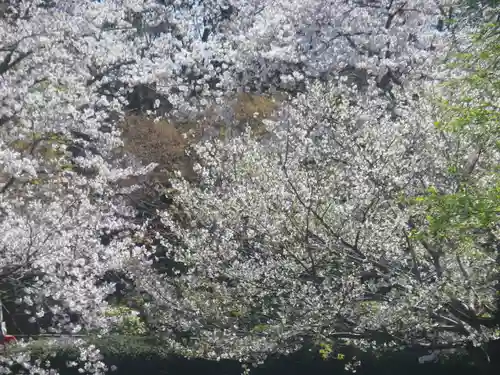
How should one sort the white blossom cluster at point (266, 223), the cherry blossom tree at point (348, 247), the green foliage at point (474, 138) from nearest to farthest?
the green foliage at point (474, 138) < the cherry blossom tree at point (348, 247) < the white blossom cluster at point (266, 223)

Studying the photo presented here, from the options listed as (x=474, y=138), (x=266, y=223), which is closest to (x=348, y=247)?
(x=266, y=223)

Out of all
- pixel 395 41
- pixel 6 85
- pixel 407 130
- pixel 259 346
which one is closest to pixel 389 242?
pixel 407 130

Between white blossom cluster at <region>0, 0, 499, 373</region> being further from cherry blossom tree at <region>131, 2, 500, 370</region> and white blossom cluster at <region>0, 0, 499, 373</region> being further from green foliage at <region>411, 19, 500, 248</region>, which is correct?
green foliage at <region>411, 19, 500, 248</region>

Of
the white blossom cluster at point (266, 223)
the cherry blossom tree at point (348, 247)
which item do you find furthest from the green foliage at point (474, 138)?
the white blossom cluster at point (266, 223)

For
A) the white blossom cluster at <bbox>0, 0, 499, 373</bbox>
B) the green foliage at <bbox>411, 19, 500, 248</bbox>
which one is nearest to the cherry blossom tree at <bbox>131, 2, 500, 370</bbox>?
the white blossom cluster at <bbox>0, 0, 499, 373</bbox>

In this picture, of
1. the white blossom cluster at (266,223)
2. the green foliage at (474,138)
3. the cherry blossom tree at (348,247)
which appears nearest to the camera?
the green foliage at (474,138)

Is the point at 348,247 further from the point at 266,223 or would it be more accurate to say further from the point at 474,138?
the point at 474,138

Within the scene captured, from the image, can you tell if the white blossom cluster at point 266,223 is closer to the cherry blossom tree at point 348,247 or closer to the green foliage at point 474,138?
the cherry blossom tree at point 348,247

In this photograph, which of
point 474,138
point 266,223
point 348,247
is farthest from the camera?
point 266,223

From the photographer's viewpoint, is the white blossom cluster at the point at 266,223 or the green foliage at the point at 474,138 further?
the white blossom cluster at the point at 266,223

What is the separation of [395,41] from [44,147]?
697 centimetres

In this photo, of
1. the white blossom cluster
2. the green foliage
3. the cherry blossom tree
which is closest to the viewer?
the green foliage

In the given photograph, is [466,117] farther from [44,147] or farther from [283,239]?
[44,147]

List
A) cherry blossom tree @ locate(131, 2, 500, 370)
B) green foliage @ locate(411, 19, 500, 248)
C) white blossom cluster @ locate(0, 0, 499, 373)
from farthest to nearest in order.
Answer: white blossom cluster @ locate(0, 0, 499, 373) < cherry blossom tree @ locate(131, 2, 500, 370) < green foliage @ locate(411, 19, 500, 248)
